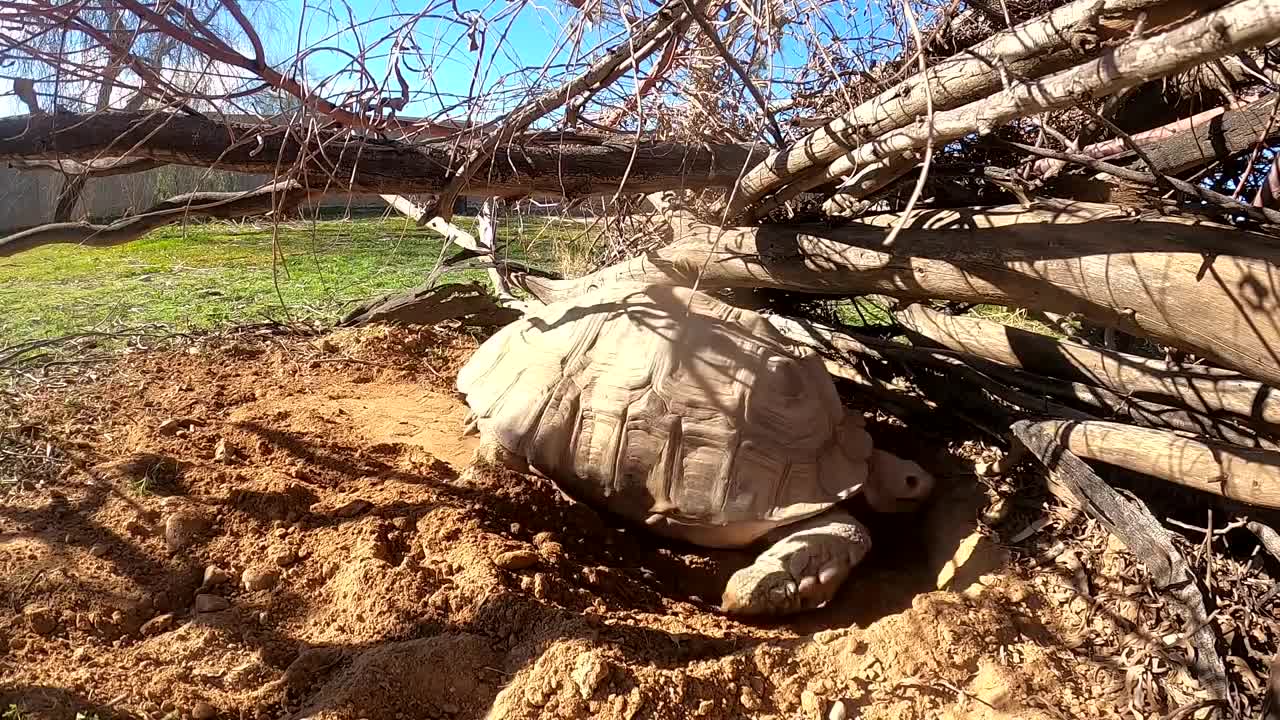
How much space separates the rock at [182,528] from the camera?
10.0 ft

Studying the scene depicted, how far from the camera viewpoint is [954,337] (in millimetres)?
4172

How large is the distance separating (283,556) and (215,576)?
24 centimetres

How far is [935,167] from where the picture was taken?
3354 millimetres

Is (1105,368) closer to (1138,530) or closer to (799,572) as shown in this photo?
(1138,530)

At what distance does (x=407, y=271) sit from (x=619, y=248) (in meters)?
5.03

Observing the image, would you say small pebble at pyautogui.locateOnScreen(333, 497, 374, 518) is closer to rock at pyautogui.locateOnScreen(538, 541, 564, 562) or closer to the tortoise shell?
the tortoise shell

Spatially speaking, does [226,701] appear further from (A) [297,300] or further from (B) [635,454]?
(A) [297,300]

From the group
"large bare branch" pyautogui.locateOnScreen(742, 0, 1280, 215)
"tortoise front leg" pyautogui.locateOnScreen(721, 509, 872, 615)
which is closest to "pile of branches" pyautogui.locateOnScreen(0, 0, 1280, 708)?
"large bare branch" pyautogui.locateOnScreen(742, 0, 1280, 215)

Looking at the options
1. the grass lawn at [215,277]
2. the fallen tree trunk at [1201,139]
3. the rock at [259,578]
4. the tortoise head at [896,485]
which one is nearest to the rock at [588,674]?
the rock at [259,578]

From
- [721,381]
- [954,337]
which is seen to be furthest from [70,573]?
[954,337]

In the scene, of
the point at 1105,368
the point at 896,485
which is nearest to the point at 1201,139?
the point at 1105,368

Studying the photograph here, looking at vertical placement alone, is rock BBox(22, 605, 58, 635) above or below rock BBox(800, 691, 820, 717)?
above

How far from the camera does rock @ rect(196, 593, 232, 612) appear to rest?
8.95 feet

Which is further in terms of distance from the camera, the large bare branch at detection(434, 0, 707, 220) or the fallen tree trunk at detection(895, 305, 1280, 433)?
the fallen tree trunk at detection(895, 305, 1280, 433)
